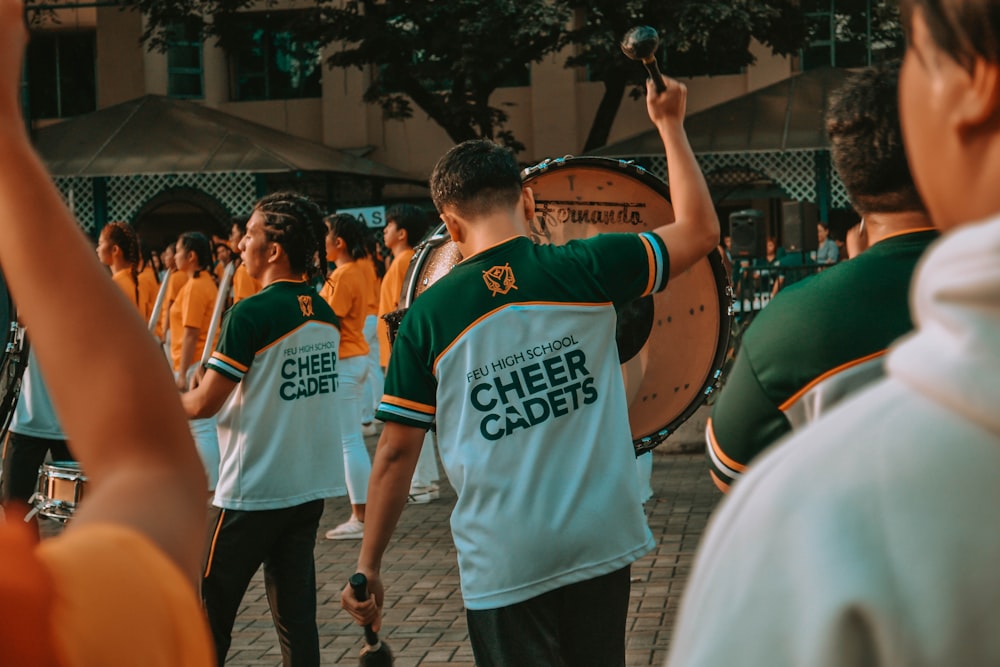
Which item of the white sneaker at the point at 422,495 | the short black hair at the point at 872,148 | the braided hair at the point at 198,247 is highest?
the short black hair at the point at 872,148

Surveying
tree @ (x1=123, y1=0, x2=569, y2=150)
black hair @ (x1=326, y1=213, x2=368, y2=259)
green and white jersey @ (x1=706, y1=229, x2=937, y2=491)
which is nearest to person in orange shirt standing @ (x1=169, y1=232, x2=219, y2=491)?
black hair @ (x1=326, y1=213, x2=368, y2=259)

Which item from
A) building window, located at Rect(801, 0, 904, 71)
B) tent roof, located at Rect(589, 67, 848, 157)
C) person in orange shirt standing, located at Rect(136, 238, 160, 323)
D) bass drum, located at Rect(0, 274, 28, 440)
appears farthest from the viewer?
building window, located at Rect(801, 0, 904, 71)

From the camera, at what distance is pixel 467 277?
3.52 metres

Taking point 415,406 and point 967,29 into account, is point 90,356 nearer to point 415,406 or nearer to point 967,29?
point 967,29

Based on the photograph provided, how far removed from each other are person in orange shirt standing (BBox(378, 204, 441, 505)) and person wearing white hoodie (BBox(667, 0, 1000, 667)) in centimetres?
814

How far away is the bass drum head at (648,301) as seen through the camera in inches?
167

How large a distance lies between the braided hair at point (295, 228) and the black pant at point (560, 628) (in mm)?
2164

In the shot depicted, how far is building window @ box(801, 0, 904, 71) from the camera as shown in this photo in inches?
1059

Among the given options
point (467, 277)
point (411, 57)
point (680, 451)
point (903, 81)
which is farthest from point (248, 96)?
point (903, 81)

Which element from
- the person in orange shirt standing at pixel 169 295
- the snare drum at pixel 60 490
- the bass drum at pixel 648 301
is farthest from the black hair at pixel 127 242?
the bass drum at pixel 648 301

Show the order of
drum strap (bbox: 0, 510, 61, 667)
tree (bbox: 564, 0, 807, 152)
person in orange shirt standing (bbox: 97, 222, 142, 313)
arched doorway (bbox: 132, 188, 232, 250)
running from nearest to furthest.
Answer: drum strap (bbox: 0, 510, 61, 667) → person in orange shirt standing (bbox: 97, 222, 142, 313) → tree (bbox: 564, 0, 807, 152) → arched doorway (bbox: 132, 188, 232, 250)

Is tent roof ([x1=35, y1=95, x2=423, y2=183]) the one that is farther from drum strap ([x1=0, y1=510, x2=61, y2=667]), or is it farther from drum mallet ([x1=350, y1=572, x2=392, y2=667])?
drum strap ([x1=0, y1=510, x2=61, y2=667])

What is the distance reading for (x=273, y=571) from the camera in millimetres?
4906

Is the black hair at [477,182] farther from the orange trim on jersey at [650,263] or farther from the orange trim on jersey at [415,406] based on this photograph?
the orange trim on jersey at [415,406]
